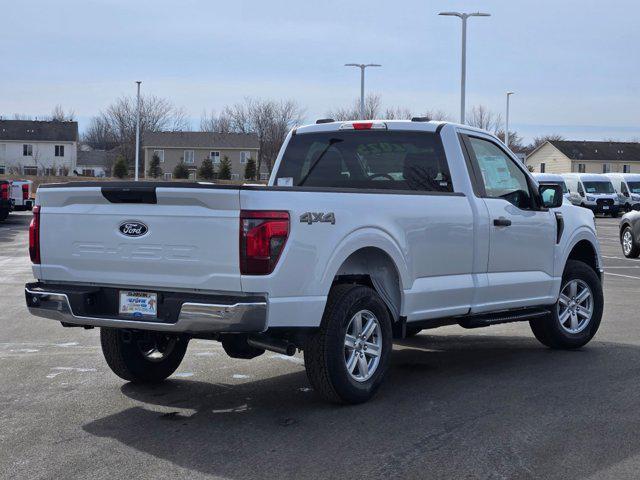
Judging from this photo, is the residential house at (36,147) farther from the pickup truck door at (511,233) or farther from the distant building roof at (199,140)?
the pickup truck door at (511,233)

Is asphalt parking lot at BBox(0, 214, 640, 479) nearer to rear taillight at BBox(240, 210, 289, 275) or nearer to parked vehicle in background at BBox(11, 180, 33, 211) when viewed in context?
rear taillight at BBox(240, 210, 289, 275)

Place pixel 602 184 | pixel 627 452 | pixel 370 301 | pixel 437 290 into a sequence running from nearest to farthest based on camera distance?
pixel 627 452
pixel 370 301
pixel 437 290
pixel 602 184

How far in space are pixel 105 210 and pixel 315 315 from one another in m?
1.57

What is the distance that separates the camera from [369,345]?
7168mm

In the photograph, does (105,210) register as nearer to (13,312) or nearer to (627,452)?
(627,452)

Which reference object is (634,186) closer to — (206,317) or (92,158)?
(206,317)

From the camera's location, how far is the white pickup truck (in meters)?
6.26

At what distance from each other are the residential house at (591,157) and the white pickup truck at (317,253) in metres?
95.0

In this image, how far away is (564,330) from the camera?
953cm

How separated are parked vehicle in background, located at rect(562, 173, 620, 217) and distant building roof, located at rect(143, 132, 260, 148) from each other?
159 ft

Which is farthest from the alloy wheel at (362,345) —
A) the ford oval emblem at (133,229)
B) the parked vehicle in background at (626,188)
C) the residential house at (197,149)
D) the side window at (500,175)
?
the residential house at (197,149)

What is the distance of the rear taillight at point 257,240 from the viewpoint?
6184 millimetres

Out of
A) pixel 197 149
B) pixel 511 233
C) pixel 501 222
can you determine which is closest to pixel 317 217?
pixel 501 222

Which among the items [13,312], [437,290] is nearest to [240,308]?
[437,290]
